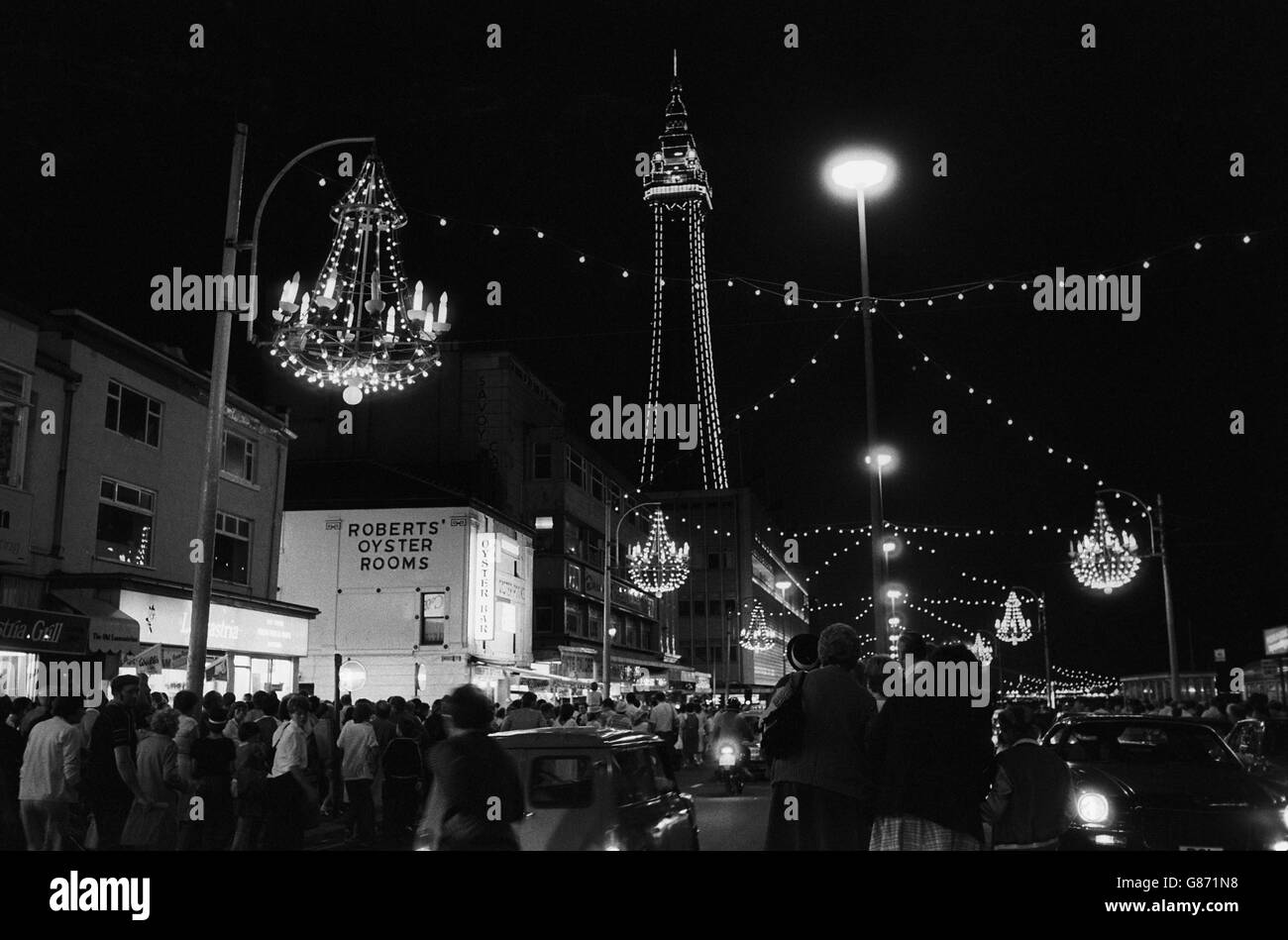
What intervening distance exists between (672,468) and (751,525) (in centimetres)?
3573

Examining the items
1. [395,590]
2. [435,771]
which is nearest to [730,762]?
[435,771]

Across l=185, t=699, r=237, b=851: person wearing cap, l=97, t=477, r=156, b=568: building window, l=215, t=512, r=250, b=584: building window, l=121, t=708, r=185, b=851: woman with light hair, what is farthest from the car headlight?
l=215, t=512, r=250, b=584: building window

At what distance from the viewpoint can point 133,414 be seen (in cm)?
2447

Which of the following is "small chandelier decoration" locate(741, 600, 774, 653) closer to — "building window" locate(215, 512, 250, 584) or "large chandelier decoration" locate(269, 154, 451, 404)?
"building window" locate(215, 512, 250, 584)

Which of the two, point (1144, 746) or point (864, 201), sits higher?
point (864, 201)

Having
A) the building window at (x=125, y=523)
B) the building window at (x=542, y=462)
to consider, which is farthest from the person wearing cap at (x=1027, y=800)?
the building window at (x=542, y=462)

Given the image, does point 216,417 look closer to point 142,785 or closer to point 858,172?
point 142,785

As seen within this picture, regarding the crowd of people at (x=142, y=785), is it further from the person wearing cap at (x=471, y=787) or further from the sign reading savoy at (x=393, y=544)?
the sign reading savoy at (x=393, y=544)

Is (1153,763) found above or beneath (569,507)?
beneath

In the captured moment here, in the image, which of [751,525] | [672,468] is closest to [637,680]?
[751,525]

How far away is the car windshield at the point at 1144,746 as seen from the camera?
10.7 m

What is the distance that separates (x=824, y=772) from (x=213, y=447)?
457 inches
